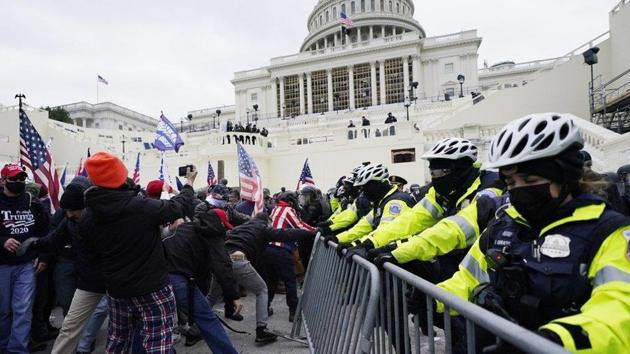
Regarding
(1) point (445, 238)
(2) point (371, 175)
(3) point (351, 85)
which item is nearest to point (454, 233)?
(1) point (445, 238)

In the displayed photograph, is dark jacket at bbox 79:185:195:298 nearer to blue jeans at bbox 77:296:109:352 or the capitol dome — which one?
blue jeans at bbox 77:296:109:352

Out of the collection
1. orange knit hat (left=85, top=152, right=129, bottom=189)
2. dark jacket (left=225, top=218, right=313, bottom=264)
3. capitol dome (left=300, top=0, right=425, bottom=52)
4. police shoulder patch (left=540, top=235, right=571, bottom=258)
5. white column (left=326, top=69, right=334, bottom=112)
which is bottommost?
dark jacket (left=225, top=218, right=313, bottom=264)

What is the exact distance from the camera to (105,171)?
320 cm

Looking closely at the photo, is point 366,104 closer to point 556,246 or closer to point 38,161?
point 38,161

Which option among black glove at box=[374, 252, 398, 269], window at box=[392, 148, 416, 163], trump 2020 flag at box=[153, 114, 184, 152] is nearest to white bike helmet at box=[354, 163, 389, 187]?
black glove at box=[374, 252, 398, 269]

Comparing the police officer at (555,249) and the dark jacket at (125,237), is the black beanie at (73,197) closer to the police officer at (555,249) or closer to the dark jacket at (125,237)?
the dark jacket at (125,237)

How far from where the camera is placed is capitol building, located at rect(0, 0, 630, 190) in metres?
22.7

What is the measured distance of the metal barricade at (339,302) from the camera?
2494mm

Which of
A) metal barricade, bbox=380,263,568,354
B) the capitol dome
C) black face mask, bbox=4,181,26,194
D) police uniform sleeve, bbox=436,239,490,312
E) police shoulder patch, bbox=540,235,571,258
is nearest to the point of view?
metal barricade, bbox=380,263,568,354

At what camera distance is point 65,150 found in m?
36.4

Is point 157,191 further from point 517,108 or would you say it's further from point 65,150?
point 65,150

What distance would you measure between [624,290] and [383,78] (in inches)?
2378

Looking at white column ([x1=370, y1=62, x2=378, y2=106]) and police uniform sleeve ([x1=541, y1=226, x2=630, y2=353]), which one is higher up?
white column ([x1=370, y1=62, x2=378, y2=106])

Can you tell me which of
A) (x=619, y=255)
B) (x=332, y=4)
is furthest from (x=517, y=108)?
(x=332, y=4)
